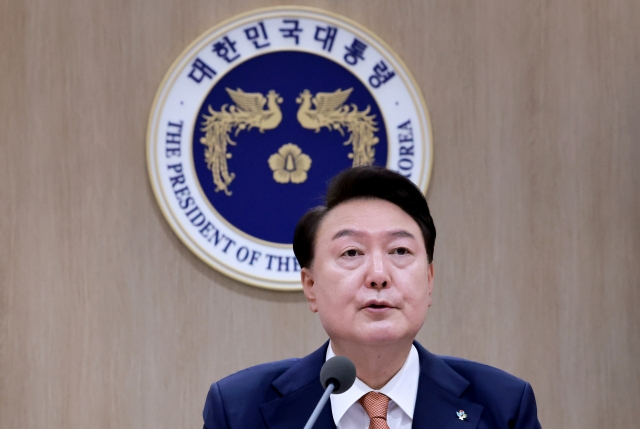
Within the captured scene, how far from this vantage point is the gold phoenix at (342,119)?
3.18m

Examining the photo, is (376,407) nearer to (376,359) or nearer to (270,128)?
(376,359)

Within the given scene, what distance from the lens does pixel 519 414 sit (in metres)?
1.82

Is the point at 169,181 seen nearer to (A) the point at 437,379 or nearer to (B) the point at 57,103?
(B) the point at 57,103

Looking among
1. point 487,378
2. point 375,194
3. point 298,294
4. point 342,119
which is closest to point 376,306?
point 375,194

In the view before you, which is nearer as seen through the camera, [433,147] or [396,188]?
[396,188]

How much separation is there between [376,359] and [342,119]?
1.58m

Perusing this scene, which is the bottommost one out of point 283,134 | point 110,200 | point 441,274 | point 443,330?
point 443,330

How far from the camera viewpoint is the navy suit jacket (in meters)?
1.79

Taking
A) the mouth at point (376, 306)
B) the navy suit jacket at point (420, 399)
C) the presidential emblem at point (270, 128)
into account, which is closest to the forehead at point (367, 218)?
the mouth at point (376, 306)

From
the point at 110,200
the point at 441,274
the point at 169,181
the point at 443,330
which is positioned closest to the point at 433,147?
the point at 441,274

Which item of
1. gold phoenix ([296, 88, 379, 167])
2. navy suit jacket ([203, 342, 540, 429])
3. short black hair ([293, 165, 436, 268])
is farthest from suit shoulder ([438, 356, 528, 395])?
gold phoenix ([296, 88, 379, 167])

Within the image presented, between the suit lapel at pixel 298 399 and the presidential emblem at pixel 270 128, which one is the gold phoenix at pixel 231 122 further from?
the suit lapel at pixel 298 399

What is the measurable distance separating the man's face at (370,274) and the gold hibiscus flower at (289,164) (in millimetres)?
1350

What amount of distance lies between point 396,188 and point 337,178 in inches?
5.5
